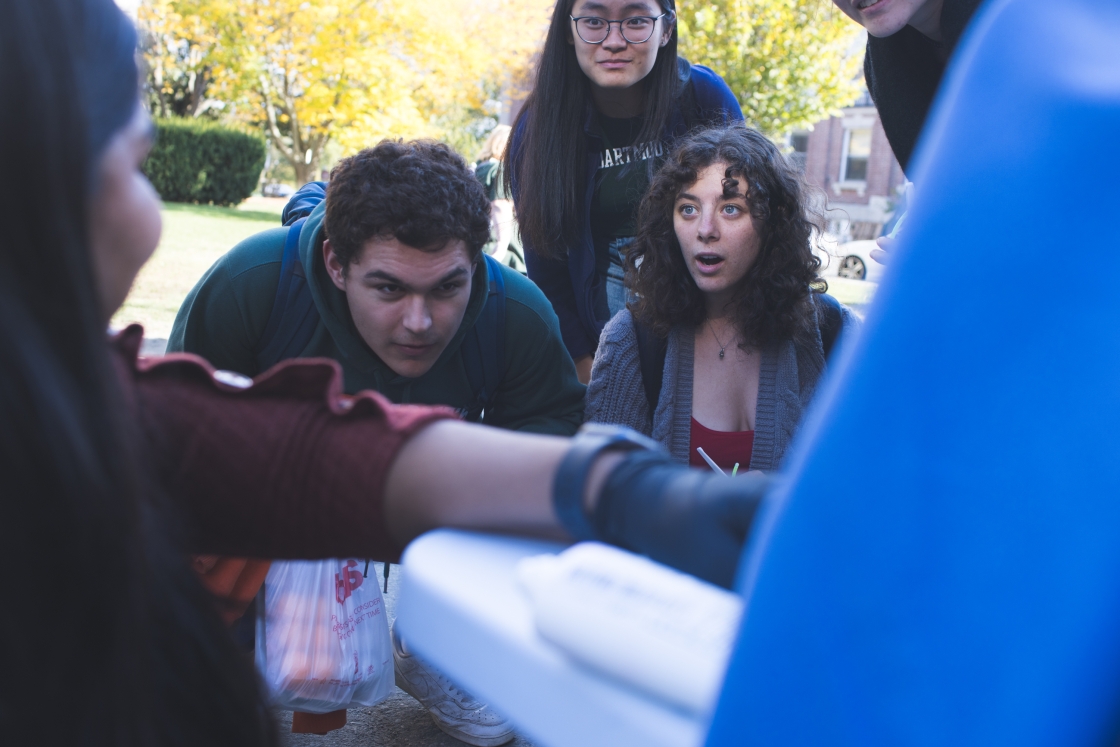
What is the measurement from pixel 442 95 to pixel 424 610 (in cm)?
2038

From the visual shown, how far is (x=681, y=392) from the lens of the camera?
2678 millimetres

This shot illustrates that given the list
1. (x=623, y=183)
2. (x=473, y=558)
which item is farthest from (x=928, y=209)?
(x=623, y=183)

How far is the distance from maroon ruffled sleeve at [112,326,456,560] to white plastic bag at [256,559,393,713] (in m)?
1.16

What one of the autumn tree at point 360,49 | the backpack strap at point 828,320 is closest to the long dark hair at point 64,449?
the backpack strap at point 828,320

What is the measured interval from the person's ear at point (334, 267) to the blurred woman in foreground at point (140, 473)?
4.60ft

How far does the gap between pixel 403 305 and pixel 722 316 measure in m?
0.95

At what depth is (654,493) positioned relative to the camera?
86 centimetres

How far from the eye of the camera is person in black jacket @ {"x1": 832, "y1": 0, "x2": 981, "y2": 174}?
2.18 m

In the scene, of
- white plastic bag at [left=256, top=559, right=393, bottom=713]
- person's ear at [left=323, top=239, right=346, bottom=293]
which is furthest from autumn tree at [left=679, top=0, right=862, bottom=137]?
white plastic bag at [left=256, top=559, right=393, bottom=713]

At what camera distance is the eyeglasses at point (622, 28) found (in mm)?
2906

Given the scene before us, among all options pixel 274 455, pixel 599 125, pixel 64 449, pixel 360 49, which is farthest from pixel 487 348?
pixel 360 49

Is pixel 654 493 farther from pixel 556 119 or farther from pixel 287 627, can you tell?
pixel 556 119

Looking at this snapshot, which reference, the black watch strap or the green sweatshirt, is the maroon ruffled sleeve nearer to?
the black watch strap

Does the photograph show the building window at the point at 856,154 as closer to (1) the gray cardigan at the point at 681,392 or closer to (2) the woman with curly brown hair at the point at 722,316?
(2) the woman with curly brown hair at the point at 722,316
